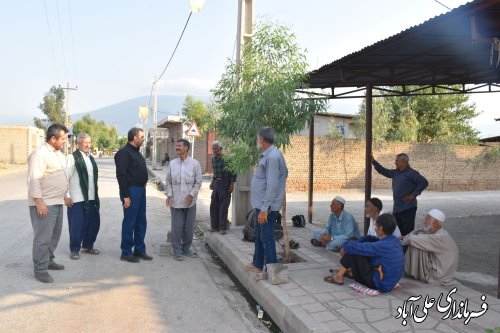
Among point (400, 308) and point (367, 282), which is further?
point (367, 282)

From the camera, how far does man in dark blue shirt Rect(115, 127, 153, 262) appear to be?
6176mm

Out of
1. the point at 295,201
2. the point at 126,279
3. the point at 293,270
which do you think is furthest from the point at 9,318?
the point at 295,201

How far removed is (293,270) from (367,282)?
121 centimetres

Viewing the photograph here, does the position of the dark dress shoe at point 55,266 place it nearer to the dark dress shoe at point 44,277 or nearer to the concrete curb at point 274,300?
the dark dress shoe at point 44,277

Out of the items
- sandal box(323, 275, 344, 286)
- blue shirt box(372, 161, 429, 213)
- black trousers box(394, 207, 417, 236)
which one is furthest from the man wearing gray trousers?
black trousers box(394, 207, 417, 236)

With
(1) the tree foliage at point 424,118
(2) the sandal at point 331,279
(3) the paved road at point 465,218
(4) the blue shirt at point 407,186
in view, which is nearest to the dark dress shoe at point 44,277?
(2) the sandal at point 331,279

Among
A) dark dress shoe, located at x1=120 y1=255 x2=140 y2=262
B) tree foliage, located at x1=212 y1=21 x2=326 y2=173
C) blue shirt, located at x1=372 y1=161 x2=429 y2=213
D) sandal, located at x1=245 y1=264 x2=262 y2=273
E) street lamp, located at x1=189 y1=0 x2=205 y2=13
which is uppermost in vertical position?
street lamp, located at x1=189 y1=0 x2=205 y2=13

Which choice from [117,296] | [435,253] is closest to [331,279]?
[435,253]

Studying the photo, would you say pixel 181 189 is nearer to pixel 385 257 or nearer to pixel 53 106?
pixel 385 257

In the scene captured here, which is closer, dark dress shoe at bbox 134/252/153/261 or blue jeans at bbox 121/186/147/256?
blue jeans at bbox 121/186/147/256

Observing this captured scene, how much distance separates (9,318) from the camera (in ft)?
13.6

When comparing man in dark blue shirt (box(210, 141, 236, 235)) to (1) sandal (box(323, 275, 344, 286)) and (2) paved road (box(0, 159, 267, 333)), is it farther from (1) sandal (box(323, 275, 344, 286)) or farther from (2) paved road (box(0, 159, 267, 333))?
(1) sandal (box(323, 275, 344, 286))

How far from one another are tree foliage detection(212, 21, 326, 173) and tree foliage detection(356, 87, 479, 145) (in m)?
16.3

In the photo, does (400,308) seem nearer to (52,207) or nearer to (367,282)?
(367,282)
